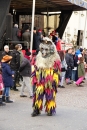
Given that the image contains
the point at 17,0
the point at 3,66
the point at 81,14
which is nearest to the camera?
the point at 3,66

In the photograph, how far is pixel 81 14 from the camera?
107 ft

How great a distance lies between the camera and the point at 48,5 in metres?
21.5

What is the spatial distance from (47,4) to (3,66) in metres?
11.8

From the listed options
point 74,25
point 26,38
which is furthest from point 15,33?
point 74,25

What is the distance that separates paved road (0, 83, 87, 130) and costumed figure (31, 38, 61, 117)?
0.35 m

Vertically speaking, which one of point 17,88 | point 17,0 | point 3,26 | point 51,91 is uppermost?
point 17,0

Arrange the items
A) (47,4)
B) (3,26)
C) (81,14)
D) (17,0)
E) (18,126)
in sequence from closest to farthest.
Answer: (18,126)
(3,26)
(17,0)
(47,4)
(81,14)

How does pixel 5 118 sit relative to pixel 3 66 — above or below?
below

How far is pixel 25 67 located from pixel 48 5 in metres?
11.1

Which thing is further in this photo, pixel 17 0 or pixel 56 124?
pixel 17 0

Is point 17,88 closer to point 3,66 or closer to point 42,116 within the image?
point 3,66

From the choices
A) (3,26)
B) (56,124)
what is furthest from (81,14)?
(56,124)

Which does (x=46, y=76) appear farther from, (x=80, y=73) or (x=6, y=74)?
(x=80, y=73)

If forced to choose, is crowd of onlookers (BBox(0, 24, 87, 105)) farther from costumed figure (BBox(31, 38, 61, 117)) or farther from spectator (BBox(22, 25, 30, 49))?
costumed figure (BBox(31, 38, 61, 117))
